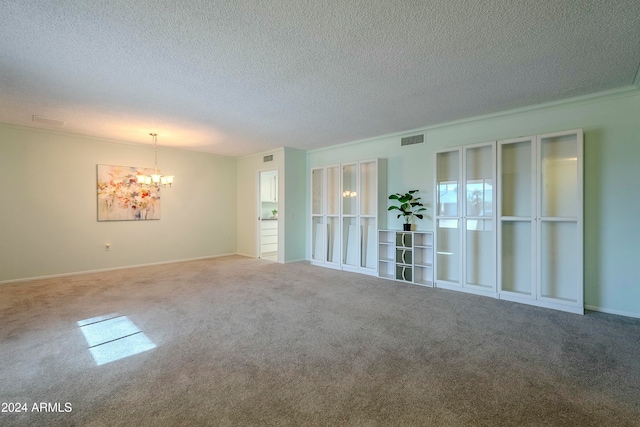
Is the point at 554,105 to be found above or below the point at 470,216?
above

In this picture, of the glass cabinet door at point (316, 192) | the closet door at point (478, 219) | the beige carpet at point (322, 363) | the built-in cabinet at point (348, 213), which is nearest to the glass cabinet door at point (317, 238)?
the built-in cabinet at point (348, 213)

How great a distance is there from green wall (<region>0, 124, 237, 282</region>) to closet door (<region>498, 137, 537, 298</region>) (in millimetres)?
6425

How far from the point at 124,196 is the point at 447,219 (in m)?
6.47

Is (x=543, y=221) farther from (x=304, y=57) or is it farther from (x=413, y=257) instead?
(x=304, y=57)

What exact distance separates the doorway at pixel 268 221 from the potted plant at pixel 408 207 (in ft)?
10.5

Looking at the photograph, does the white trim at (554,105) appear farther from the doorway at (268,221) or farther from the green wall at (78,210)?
the green wall at (78,210)

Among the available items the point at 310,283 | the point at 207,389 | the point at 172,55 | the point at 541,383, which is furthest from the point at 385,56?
the point at 310,283

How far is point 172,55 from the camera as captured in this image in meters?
2.64

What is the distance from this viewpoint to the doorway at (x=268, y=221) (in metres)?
7.36

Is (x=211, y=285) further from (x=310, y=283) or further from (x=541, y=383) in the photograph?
(x=541, y=383)

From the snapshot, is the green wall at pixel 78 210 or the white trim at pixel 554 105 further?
the green wall at pixel 78 210

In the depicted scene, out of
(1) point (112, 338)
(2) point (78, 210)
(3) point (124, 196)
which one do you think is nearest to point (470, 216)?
(1) point (112, 338)

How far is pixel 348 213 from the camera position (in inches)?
238

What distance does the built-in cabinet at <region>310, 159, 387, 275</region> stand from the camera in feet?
18.4
